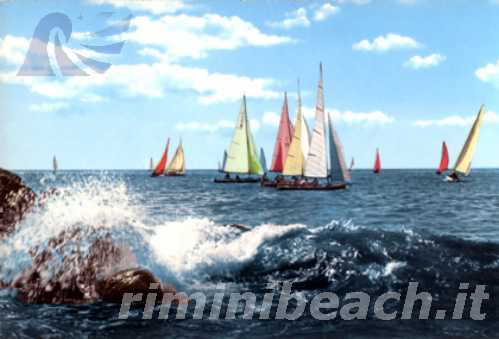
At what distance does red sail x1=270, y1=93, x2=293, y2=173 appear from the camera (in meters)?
77.2

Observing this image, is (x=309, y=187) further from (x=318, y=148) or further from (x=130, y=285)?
(x=130, y=285)

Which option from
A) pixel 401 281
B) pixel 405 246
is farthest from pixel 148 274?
pixel 405 246

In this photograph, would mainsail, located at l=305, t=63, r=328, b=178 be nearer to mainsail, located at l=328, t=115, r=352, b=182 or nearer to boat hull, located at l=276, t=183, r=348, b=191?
boat hull, located at l=276, t=183, r=348, b=191

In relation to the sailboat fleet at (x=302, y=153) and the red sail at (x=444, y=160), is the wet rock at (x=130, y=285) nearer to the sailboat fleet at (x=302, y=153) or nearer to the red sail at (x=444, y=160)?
the sailboat fleet at (x=302, y=153)

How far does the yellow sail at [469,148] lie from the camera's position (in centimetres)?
7138

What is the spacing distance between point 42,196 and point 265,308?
8.10 m

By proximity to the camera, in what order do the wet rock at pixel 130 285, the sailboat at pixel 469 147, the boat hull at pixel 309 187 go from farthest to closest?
the sailboat at pixel 469 147 < the boat hull at pixel 309 187 < the wet rock at pixel 130 285

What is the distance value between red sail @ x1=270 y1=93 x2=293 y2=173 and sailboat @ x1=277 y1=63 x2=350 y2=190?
11272mm

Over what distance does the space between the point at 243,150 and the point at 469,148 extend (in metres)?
37.5

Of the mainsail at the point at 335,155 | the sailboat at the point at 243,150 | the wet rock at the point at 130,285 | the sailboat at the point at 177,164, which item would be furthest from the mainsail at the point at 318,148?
the sailboat at the point at 177,164

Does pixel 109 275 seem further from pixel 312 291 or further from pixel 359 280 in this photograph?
pixel 359 280

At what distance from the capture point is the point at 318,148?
2393 inches

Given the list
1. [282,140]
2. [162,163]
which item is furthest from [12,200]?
[162,163]

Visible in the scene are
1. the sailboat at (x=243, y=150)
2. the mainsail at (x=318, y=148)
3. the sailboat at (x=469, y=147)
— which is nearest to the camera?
the mainsail at (x=318, y=148)
